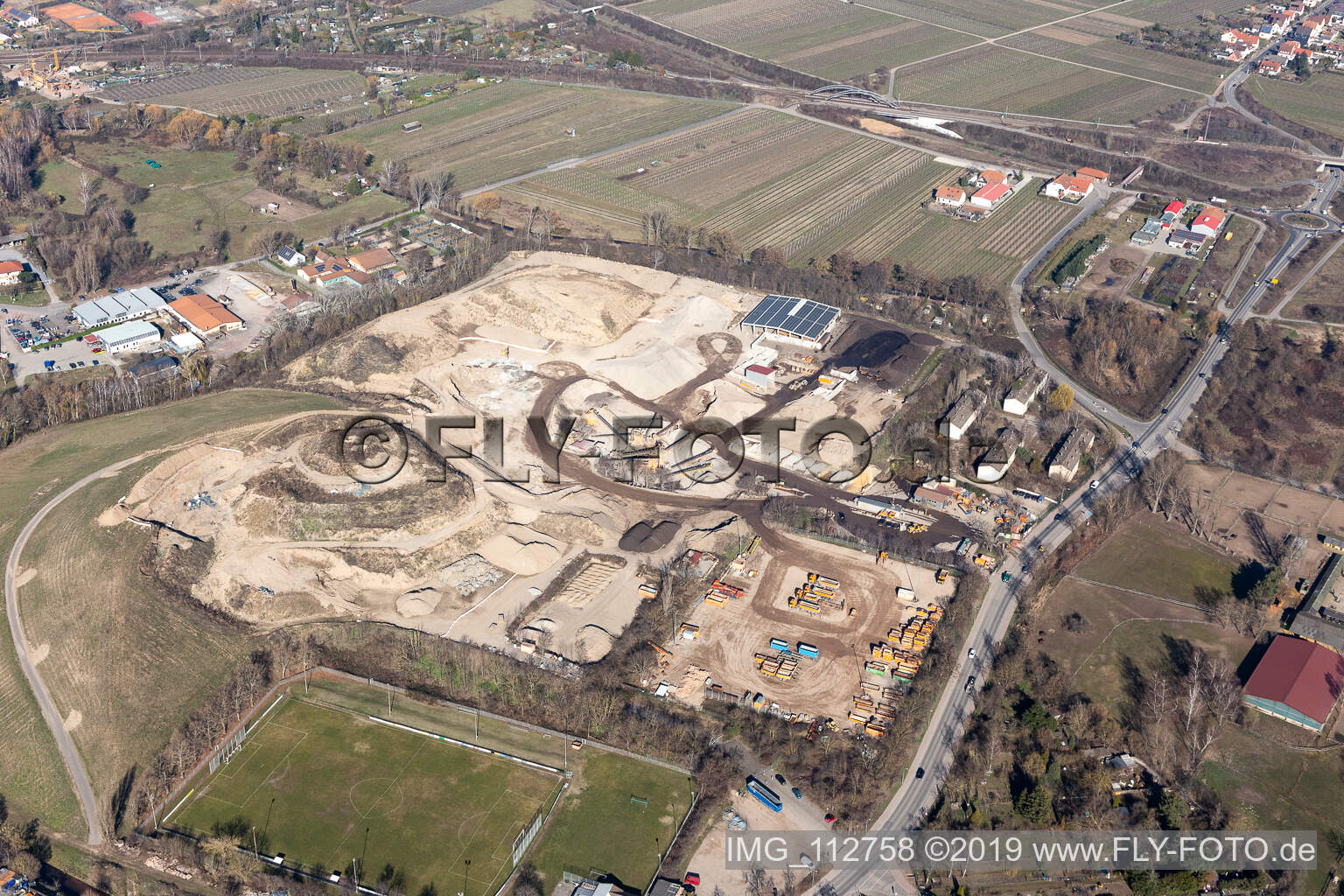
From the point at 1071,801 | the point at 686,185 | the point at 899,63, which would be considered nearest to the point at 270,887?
the point at 1071,801

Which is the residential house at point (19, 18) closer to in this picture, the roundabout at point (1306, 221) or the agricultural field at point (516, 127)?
the agricultural field at point (516, 127)

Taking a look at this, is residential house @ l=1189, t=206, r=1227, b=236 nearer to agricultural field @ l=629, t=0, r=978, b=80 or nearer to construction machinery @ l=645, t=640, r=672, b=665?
agricultural field @ l=629, t=0, r=978, b=80

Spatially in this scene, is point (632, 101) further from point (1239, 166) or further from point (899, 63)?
point (1239, 166)

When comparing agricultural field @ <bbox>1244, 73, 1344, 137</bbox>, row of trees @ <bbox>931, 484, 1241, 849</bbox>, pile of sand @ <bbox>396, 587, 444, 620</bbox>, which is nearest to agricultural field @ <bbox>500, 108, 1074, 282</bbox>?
agricultural field @ <bbox>1244, 73, 1344, 137</bbox>

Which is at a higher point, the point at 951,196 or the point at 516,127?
the point at 516,127

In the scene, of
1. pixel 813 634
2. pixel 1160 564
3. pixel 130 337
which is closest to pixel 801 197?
pixel 1160 564

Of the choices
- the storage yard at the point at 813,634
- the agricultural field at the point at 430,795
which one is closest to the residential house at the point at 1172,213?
the storage yard at the point at 813,634

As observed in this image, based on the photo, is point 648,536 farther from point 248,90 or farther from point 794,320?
point 248,90
